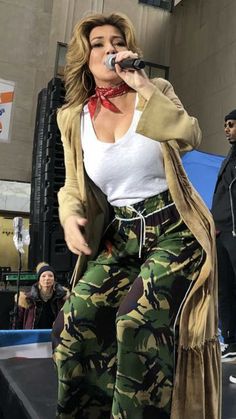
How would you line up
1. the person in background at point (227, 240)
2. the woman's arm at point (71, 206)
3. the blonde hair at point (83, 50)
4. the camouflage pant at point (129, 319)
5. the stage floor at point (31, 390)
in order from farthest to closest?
the person in background at point (227, 240) → the stage floor at point (31, 390) → the blonde hair at point (83, 50) → the woman's arm at point (71, 206) → the camouflage pant at point (129, 319)

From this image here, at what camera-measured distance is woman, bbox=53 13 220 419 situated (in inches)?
37.7

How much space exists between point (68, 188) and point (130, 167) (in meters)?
0.21

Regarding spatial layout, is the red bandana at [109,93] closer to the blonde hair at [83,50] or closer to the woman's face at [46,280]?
the blonde hair at [83,50]

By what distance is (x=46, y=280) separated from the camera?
380cm

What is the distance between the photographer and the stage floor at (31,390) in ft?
5.02

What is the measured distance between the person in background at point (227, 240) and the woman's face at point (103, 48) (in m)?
1.14

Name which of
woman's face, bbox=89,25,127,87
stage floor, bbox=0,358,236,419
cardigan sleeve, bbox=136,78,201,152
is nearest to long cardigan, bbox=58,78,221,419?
cardigan sleeve, bbox=136,78,201,152

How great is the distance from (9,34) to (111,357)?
905cm

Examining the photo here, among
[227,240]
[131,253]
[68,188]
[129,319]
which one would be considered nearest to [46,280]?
[227,240]

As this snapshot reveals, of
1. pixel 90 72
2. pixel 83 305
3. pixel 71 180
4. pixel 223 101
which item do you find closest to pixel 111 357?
pixel 83 305

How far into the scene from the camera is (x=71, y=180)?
121 cm

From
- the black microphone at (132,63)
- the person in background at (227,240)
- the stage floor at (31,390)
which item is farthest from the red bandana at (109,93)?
the person in background at (227,240)

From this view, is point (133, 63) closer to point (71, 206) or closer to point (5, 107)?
point (71, 206)

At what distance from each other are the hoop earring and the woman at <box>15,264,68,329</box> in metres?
2.73
